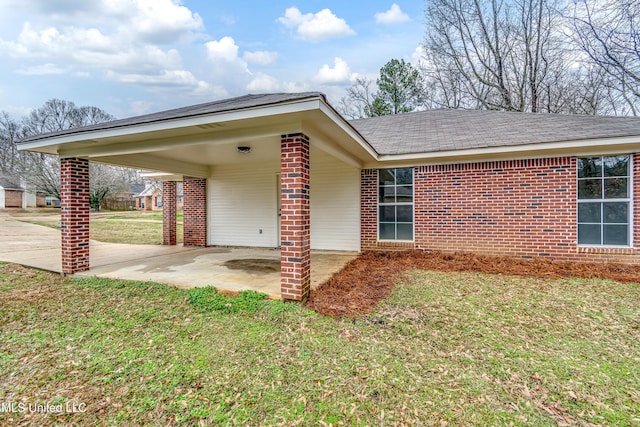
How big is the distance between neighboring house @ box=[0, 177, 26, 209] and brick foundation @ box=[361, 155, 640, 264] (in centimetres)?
4401

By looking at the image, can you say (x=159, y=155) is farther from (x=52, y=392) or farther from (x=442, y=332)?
(x=442, y=332)

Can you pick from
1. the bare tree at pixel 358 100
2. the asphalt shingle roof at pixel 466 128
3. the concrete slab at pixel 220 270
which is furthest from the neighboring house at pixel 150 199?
the asphalt shingle roof at pixel 466 128

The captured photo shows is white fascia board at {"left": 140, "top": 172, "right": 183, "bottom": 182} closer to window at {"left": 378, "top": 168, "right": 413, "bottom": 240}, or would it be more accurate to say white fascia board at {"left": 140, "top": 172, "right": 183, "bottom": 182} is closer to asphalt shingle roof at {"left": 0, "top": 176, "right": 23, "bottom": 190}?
window at {"left": 378, "top": 168, "right": 413, "bottom": 240}

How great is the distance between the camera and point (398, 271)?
5887 millimetres

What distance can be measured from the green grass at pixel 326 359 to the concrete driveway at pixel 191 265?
2.11 ft

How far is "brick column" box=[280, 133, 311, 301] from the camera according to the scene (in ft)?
12.9

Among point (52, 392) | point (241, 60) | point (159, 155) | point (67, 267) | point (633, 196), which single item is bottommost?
point (52, 392)

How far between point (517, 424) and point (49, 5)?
12.6 m

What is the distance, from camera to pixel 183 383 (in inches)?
96.4

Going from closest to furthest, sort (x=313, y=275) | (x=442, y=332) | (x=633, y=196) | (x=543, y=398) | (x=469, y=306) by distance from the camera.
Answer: (x=543, y=398), (x=442, y=332), (x=469, y=306), (x=313, y=275), (x=633, y=196)

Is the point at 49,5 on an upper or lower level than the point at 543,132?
upper

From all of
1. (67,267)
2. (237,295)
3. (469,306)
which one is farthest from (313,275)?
(67,267)

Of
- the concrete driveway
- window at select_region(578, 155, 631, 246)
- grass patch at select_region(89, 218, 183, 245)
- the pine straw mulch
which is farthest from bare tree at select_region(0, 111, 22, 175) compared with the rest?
window at select_region(578, 155, 631, 246)

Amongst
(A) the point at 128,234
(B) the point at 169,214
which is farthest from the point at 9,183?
(B) the point at 169,214
